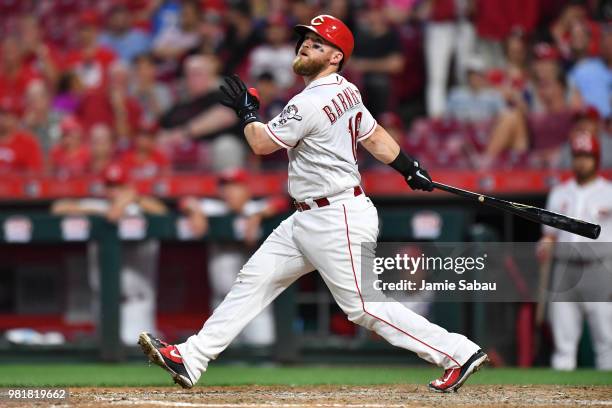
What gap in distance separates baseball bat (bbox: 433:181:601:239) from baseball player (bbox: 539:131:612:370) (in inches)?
78.2

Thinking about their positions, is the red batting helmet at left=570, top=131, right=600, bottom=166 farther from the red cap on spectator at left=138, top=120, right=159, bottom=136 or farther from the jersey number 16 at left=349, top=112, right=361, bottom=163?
the red cap on spectator at left=138, top=120, right=159, bottom=136

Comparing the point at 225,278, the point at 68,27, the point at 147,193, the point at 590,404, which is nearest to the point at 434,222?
the point at 225,278

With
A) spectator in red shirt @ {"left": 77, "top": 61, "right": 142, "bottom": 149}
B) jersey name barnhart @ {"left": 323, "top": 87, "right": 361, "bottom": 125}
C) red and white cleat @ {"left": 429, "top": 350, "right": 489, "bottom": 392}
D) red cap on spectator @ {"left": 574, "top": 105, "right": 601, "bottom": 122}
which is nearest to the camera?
jersey name barnhart @ {"left": 323, "top": 87, "right": 361, "bottom": 125}

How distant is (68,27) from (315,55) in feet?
27.7

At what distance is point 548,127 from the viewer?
9.41 meters

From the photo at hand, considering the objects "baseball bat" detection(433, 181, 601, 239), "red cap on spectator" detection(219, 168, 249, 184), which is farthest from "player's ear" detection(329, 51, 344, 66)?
"red cap on spectator" detection(219, 168, 249, 184)

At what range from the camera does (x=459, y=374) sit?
5.48 meters

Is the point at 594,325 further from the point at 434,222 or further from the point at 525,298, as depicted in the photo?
the point at 434,222

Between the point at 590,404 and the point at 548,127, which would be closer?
the point at 590,404

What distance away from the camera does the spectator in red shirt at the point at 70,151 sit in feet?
32.2

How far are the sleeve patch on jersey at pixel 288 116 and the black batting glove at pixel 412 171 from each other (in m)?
0.71

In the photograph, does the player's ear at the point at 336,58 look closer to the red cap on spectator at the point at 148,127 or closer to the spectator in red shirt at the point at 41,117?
the red cap on spectator at the point at 148,127

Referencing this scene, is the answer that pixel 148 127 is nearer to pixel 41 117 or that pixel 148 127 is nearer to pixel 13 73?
pixel 41 117

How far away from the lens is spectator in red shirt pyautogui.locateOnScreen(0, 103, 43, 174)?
33.1ft
